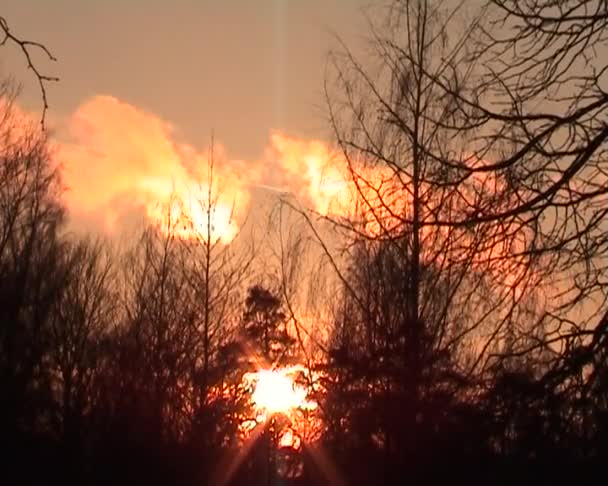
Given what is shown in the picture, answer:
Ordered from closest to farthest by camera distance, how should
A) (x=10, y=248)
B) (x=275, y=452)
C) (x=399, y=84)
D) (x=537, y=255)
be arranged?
(x=537, y=255)
(x=399, y=84)
(x=10, y=248)
(x=275, y=452)

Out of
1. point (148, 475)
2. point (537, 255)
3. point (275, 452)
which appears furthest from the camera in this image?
point (275, 452)

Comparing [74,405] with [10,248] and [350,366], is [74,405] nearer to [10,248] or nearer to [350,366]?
[10,248]

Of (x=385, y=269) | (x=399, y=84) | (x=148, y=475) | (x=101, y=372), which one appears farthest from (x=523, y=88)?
(x=101, y=372)

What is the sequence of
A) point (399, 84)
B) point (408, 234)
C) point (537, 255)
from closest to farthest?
point (537, 255) → point (408, 234) → point (399, 84)

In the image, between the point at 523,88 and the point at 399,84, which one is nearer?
the point at 523,88

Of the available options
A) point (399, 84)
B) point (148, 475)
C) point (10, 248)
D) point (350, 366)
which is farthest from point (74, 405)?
point (399, 84)

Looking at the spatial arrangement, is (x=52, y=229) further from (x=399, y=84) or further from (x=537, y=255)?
(x=537, y=255)

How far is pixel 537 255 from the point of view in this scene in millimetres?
7215

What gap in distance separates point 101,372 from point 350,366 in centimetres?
1787

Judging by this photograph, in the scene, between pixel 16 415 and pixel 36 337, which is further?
pixel 36 337

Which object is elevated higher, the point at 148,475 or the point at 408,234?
the point at 148,475

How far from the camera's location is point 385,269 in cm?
1591

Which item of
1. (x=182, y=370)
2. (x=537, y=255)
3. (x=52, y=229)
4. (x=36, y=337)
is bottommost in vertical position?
(x=537, y=255)

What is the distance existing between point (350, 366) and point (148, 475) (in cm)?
872
